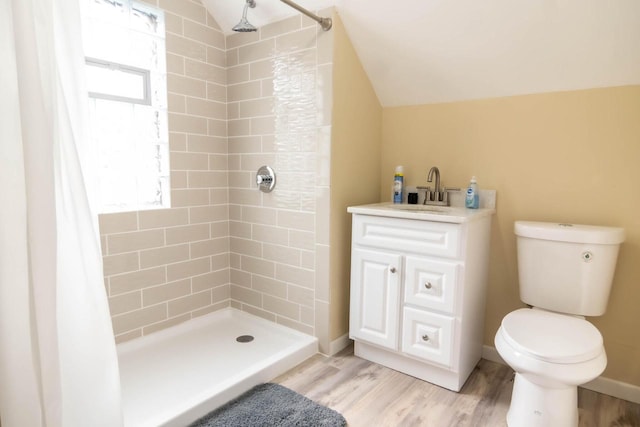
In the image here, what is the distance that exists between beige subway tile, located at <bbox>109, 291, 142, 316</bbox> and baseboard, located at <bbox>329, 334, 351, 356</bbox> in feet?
3.79

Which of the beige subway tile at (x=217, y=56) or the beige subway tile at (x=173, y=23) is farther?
the beige subway tile at (x=217, y=56)

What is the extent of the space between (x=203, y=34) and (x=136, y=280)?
1.57 metres

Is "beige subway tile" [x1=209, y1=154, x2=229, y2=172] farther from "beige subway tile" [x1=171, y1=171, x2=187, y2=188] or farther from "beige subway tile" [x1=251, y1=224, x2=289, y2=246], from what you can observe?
"beige subway tile" [x1=251, y1=224, x2=289, y2=246]

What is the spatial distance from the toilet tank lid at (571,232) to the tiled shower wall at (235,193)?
1.02 m

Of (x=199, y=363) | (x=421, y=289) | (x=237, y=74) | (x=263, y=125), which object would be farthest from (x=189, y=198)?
(x=421, y=289)

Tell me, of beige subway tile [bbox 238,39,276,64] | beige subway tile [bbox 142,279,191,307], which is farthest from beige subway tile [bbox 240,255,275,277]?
beige subway tile [bbox 238,39,276,64]

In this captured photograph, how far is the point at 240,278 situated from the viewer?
2668 mm

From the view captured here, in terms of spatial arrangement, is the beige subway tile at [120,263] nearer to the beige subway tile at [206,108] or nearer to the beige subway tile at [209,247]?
the beige subway tile at [209,247]

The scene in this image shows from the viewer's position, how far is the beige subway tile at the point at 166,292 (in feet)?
7.40

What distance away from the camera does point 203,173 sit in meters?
2.48

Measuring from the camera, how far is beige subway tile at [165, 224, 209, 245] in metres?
2.34

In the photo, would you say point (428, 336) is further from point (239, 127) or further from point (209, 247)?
point (239, 127)

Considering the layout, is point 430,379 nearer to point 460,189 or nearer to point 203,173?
point 460,189

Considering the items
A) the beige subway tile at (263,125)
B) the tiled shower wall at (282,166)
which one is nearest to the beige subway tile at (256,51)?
the tiled shower wall at (282,166)
